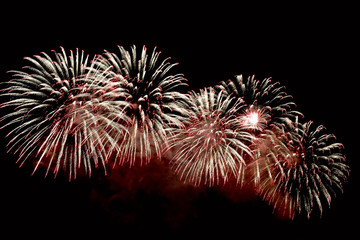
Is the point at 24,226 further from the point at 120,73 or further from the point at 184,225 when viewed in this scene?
the point at 120,73

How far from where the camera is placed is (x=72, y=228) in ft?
69.4

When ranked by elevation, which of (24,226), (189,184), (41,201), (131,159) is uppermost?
(131,159)

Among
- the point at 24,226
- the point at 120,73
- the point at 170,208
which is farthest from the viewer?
the point at 170,208

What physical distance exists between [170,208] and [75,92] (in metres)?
16.0

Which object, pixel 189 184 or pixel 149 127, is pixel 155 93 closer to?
pixel 149 127

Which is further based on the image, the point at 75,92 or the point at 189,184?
the point at 189,184

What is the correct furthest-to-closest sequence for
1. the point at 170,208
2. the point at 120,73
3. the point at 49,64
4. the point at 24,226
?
the point at 170,208, the point at 24,226, the point at 120,73, the point at 49,64

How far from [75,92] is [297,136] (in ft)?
45.0

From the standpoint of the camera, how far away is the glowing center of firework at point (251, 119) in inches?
625

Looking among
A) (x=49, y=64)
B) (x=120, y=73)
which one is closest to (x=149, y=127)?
(x=120, y=73)

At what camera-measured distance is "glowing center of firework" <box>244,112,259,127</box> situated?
52.1 ft

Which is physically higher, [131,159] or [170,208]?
[131,159]

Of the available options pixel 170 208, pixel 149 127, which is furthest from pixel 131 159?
pixel 149 127

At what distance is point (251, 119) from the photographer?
52.9 feet
